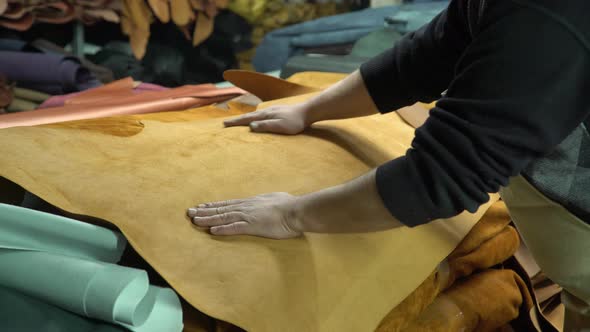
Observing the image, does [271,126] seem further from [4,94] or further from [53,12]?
[53,12]

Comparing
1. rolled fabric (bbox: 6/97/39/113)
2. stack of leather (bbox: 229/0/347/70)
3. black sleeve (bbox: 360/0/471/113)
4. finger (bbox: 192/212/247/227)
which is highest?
black sleeve (bbox: 360/0/471/113)

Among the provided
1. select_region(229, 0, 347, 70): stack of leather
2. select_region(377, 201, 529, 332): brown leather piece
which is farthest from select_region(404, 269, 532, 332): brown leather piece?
select_region(229, 0, 347, 70): stack of leather

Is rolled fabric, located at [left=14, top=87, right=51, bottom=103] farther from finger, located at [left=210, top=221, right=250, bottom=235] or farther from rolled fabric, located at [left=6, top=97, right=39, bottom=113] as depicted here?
finger, located at [left=210, top=221, right=250, bottom=235]

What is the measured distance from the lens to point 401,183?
674mm

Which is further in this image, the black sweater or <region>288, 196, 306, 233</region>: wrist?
<region>288, 196, 306, 233</region>: wrist

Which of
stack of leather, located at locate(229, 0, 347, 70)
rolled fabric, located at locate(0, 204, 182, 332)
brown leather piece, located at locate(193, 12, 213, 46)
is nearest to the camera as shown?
rolled fabric, located at locate(0, 204, 182, 332)

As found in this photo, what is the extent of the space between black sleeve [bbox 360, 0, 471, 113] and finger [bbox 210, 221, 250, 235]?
1.22 feet

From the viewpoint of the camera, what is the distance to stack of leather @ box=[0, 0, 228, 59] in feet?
6.35

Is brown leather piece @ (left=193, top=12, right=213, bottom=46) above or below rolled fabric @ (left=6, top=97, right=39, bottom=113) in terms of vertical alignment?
below

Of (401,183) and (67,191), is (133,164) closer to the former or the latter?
(67,191)

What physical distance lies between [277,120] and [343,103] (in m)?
0.12

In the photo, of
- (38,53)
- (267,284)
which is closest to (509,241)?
(267,284)

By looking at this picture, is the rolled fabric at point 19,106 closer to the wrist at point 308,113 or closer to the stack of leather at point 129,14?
the stack of leather at point 129,14

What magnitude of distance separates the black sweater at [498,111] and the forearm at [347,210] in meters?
0.02
